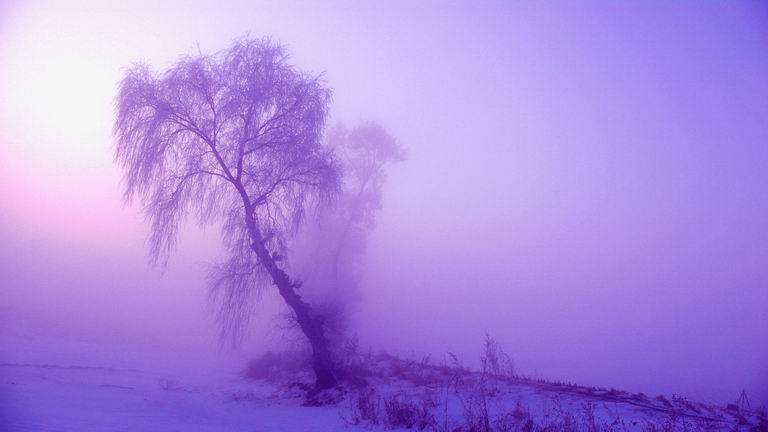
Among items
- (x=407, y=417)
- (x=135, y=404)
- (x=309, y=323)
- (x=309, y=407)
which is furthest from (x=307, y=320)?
(x=407, y=417)

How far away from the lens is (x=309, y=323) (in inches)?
547

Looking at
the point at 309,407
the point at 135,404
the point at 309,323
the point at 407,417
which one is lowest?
the point at 135,404

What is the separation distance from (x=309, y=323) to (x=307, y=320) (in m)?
0.11

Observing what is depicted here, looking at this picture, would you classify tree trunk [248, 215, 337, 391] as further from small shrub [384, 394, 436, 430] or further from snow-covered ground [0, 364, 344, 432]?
small shrub [384, 394, 436, 430]

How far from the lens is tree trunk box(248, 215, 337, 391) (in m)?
13.3

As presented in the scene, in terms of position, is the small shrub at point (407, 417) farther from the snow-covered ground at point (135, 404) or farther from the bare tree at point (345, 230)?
the bare tree at point (345, 230)

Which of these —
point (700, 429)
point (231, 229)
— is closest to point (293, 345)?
point (231, 229)

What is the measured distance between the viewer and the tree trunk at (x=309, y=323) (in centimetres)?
1332

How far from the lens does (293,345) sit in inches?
674

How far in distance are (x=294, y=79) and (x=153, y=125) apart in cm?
376

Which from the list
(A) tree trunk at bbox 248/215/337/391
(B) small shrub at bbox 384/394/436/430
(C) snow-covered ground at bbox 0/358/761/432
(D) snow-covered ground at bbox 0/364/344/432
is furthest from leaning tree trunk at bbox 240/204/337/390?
(B) small shrub at bbox 384/394/436/430

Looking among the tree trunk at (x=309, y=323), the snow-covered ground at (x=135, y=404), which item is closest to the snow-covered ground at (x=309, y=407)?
the snow-covered ground at (x=135, y=404)

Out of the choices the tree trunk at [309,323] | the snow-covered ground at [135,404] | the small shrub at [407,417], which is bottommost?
the snow-covered ground at [135,404]

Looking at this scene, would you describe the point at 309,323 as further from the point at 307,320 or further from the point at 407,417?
the point at 407,417
